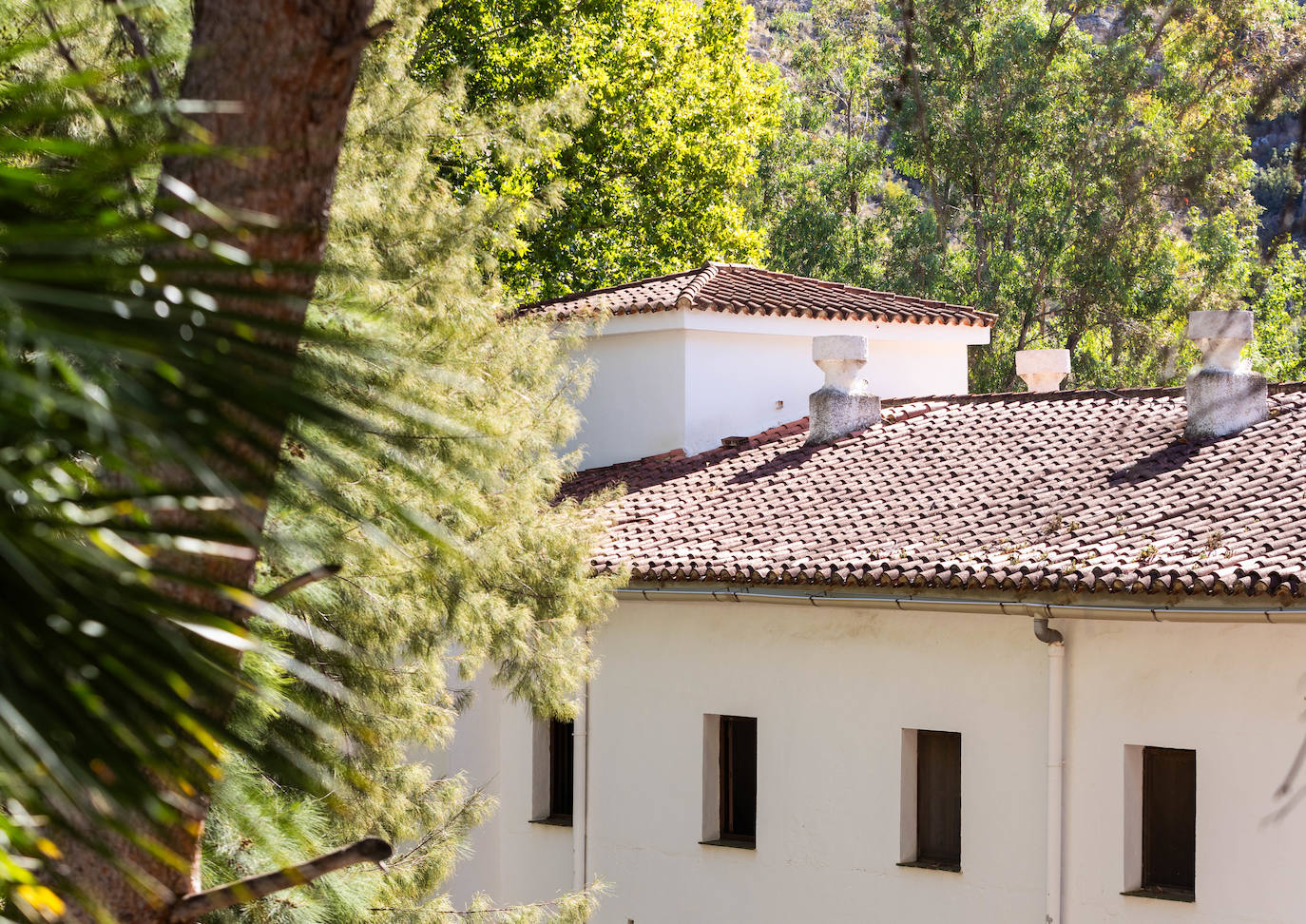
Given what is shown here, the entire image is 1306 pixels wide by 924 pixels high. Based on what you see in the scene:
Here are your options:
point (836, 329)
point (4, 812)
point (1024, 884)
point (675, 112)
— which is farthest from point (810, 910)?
point (675, 112)

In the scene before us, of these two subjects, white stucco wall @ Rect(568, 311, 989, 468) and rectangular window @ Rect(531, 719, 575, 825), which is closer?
rectangular window @ Rect(531, 719, 575, 825)

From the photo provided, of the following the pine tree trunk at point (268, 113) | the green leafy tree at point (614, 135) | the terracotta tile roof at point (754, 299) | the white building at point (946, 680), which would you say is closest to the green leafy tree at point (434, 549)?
the white building at point (946, 680)

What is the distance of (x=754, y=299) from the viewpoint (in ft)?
55.9

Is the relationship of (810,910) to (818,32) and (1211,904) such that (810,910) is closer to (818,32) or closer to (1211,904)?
(1211,904)

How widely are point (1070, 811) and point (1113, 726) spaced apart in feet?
2.23

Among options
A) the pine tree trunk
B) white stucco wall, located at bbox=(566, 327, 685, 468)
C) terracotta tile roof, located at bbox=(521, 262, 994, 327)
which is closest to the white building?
→ white stucco wall, located at bbox=(566, 327, 685, 468)

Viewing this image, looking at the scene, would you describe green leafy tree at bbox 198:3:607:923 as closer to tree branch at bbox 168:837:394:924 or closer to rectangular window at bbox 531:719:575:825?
tree branch at bbox 168:837:394:924

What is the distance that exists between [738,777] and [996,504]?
3.16 metres

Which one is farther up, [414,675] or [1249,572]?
[1249,572]

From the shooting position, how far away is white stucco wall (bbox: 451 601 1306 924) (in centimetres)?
1015

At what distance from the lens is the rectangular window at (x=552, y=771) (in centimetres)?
1403

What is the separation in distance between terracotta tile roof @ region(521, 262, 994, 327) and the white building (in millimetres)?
1599

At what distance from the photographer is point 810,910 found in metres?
12.0

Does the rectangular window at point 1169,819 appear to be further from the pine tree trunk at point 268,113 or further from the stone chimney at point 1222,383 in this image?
the pine tree trunk at point 268,113
